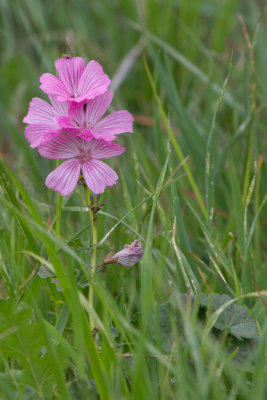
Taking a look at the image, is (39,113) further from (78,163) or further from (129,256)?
(129,256)

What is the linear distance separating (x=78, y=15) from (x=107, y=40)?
23 centimetres

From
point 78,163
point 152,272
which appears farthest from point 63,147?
point 152,272

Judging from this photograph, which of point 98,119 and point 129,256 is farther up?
point 98,119

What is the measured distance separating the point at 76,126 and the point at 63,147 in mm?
49

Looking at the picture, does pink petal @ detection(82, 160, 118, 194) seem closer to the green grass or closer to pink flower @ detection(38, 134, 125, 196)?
pink flower @ detection(38, 134, 125, 196)

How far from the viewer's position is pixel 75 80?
103 cm

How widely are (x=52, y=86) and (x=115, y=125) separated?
0.45 ft

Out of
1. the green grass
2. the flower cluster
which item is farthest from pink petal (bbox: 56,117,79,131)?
the green grass

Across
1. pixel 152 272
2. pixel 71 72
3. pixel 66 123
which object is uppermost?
pixel 71 72

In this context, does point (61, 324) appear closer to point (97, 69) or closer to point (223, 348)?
point (223, 348)

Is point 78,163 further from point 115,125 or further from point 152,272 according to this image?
point 152,272

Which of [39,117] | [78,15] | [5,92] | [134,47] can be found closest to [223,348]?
[39,117]

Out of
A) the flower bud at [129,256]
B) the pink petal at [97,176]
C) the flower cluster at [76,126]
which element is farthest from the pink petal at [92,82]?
the flower bud at [129,256]

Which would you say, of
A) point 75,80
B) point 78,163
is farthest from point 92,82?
point 78,163
